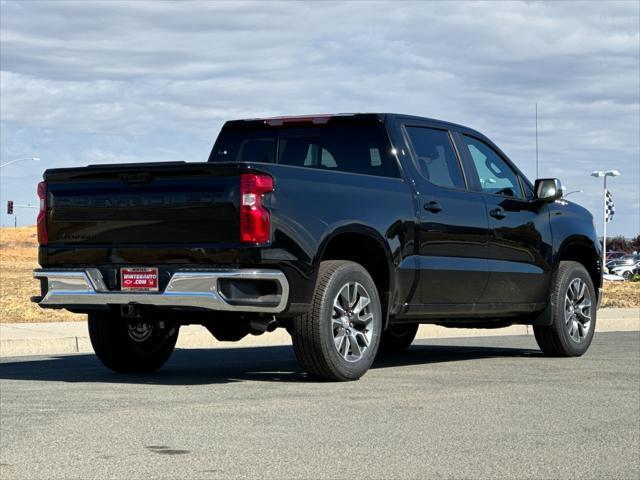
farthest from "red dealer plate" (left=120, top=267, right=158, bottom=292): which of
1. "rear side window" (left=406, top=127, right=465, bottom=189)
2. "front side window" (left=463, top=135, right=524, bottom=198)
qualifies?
"front side window" (left=463, top=135, right=524, bottom=198)

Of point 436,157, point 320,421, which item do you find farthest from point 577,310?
point 320,421

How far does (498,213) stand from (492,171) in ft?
1.92

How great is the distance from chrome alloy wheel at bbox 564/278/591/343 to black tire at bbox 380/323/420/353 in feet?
5.35

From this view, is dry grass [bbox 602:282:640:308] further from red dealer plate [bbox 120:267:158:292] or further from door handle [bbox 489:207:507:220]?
red dealer plate [bbox 120:267:158:292]

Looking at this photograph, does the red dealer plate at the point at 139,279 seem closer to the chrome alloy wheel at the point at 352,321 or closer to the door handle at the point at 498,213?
the chrome alloy wheel at the point at 352,321

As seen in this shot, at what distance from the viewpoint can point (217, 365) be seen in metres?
11.3

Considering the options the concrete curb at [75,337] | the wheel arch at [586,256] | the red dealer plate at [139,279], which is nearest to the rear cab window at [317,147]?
the red dealer plate at [139,279]

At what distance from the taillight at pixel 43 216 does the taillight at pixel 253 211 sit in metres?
1.79

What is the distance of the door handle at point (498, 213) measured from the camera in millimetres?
10820

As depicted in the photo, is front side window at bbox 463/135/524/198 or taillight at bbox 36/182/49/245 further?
front side window at bbox 463/135/524/198

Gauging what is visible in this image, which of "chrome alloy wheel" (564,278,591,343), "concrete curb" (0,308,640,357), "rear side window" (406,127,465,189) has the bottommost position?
"concrete curb" (0,308,640,357)

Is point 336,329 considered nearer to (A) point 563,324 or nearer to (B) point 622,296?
(A) point 563,324

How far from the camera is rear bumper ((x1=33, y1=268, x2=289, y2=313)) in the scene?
28.2ft

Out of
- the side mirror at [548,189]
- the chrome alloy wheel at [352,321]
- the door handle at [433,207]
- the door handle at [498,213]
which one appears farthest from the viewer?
the side mirror at [548,189]
